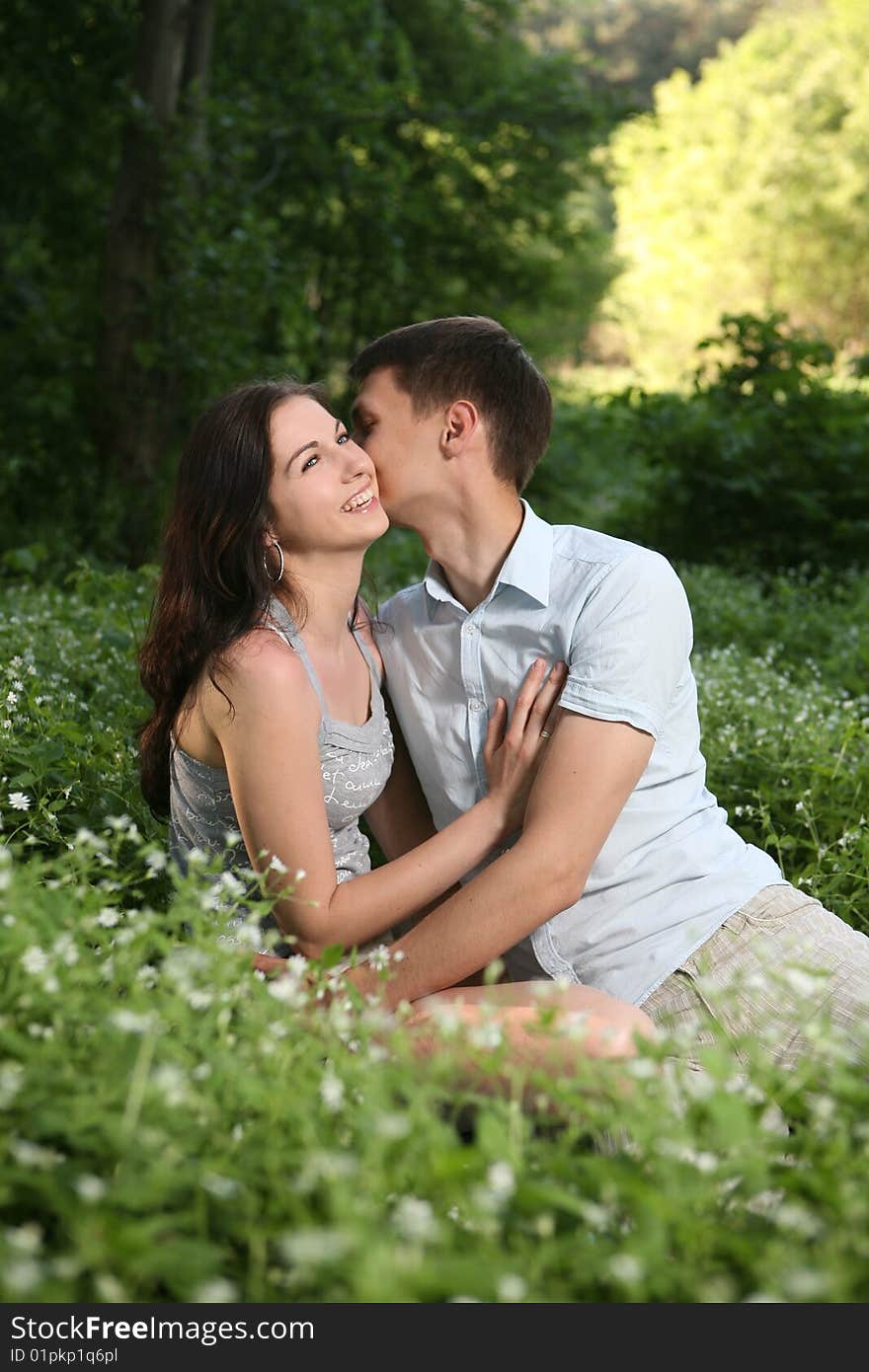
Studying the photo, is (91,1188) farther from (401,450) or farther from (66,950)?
(401,450)

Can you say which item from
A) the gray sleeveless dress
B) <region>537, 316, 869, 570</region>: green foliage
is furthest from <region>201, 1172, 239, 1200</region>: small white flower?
<region>537, 316, 869, 570</region>: green foliage

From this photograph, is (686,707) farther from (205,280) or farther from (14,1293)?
(205,280)

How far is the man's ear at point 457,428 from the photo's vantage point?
10.3 feet

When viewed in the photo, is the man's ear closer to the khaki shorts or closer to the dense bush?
the khaki shorts

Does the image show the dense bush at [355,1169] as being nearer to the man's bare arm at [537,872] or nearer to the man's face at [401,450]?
the man's bare arm at [537,872]

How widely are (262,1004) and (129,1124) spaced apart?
1.18 ft

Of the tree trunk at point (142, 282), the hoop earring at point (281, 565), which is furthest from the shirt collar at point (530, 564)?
the tree trunk at point (142, 282)

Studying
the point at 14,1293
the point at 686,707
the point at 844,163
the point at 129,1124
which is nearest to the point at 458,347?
the point at 686,707

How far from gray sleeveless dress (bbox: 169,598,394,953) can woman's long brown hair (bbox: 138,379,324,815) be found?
0.11m

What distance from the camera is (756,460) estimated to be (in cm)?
893

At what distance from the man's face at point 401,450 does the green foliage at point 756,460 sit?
5.98 m

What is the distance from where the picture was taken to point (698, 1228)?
144 cm

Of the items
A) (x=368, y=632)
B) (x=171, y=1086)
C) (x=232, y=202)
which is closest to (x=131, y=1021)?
(x=171, y=1086)

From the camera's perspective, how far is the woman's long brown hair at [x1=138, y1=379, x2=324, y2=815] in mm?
2926
